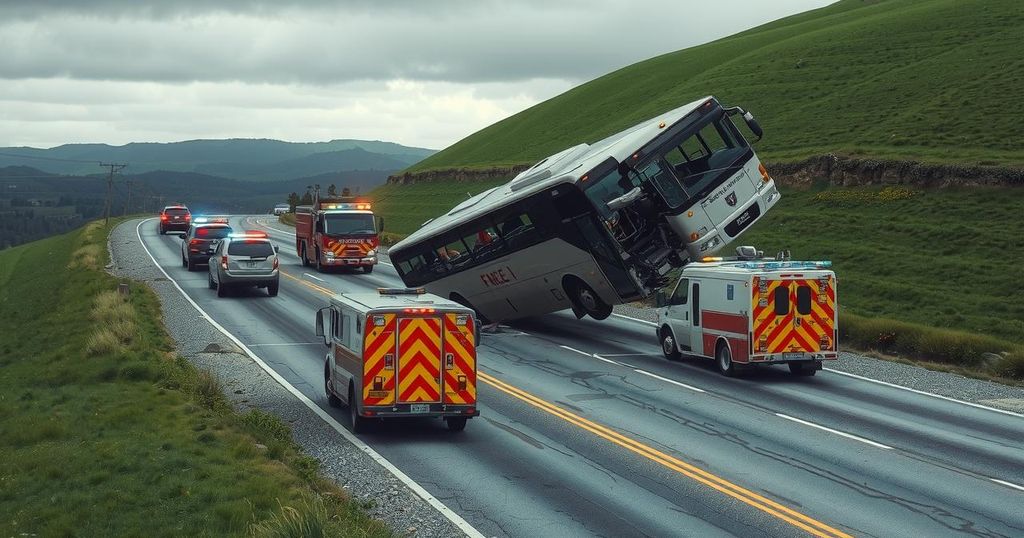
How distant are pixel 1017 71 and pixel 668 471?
49.3 meters

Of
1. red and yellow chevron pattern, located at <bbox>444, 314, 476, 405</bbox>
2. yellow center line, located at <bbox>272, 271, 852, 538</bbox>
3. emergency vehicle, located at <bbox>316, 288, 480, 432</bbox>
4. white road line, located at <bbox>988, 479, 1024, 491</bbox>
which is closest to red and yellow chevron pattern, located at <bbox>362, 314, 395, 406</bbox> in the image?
emergency vehicle, located at <bbox>316, 288, 480, 432</bbox>

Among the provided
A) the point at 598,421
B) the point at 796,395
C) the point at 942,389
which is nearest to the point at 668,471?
the point at 598,421

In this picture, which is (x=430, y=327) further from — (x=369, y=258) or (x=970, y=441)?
(x=369, y=258)

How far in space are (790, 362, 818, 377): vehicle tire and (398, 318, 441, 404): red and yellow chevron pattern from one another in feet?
30.7

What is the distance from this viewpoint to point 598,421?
1912 centimetres

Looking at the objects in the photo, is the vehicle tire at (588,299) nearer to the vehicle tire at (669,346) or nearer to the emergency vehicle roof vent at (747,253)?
the vehicle tire at (669,346)

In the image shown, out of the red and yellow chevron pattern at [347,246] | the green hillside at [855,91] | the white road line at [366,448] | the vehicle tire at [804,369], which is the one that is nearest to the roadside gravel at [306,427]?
the white road line at [366,448]

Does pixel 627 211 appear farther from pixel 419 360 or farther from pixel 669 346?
pixel 419 360

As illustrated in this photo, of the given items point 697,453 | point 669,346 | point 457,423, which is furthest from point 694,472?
point 669,346

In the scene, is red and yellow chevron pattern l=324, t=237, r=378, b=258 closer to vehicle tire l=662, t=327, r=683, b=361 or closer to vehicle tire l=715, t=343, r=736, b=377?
vehicle tire l=662, t=327, r=683, b=361

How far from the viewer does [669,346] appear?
85.7ft

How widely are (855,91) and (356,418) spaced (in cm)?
5278

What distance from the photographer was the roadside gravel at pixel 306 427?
1332 cm

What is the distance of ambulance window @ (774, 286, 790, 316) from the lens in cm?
2270
